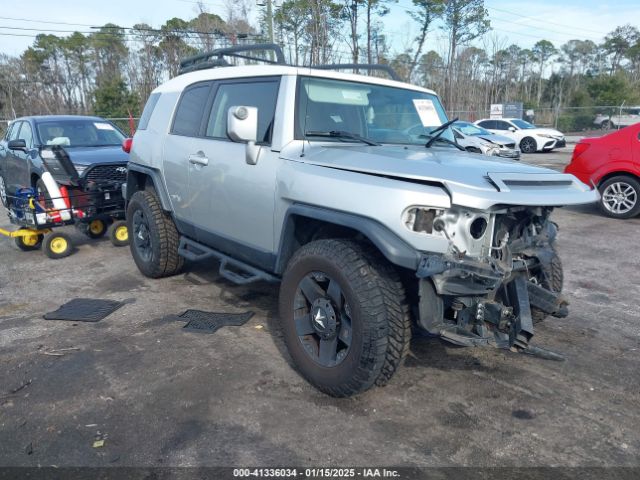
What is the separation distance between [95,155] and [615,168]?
837 cm

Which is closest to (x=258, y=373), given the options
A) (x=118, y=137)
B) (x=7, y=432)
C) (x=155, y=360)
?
(x=155, y=360)

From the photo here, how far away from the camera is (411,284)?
3184 millimetres

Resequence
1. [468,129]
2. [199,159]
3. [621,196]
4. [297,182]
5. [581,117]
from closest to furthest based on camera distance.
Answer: [297,182], [199,159], [621,196], [468,129], [581,117]

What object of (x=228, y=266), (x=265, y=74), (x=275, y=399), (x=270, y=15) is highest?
(x=270, y=15)

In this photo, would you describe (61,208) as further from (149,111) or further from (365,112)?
(365,112)

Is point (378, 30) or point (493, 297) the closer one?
point (493, 297)

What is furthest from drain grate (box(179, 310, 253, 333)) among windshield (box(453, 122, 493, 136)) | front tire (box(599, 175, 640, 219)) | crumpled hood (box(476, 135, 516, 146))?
windshield (box(453, 122, 493, 136))

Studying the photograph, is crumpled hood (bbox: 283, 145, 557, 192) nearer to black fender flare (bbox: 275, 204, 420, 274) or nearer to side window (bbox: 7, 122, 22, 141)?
black fender flare (bbox: 275, 204, 420, 274)

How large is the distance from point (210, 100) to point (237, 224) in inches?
50.5

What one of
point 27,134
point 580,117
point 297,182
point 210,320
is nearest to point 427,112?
point 297,182

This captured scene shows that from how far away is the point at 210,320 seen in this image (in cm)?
454

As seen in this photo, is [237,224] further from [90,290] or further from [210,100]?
[90,290]

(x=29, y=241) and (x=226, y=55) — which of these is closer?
(x=226, y=55)

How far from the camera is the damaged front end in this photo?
2.74 meters
